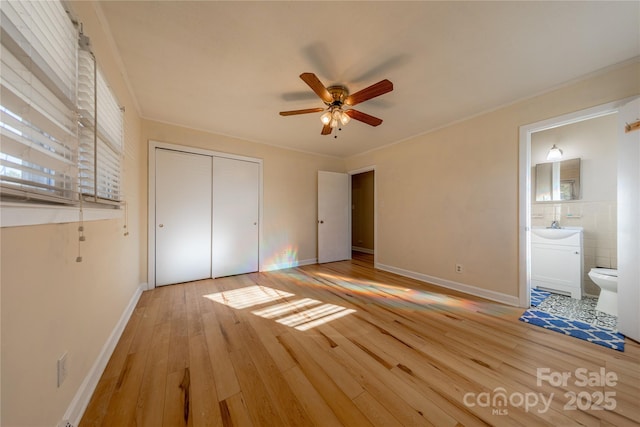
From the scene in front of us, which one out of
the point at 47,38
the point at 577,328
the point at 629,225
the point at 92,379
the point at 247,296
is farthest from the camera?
the point at 247,296

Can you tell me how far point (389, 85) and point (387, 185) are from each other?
2.38m

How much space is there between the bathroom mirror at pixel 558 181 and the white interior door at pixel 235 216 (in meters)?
4.52

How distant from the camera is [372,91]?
179cm

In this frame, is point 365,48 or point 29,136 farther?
point 365,48

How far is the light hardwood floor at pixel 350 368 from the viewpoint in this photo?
112 centimetres

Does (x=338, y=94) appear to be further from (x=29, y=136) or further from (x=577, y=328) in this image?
(x=577, y=328)

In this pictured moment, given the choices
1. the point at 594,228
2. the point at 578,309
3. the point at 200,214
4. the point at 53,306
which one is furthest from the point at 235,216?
the point at 594,228

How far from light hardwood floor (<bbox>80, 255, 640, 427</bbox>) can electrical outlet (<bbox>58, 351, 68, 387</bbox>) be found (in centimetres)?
31

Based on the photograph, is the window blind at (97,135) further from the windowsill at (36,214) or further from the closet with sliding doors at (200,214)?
the closet with sliding doors at (200,214)

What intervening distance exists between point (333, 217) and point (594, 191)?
3.84m

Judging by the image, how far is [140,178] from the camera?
2.83 m

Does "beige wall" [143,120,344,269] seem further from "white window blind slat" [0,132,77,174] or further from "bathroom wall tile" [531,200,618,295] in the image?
"bathroom wall tile" [531,200,618,295]

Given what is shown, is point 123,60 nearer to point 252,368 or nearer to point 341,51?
point 341,51

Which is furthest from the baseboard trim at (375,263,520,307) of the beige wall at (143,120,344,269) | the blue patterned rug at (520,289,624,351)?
the beige wall at (143,120,344,269)
